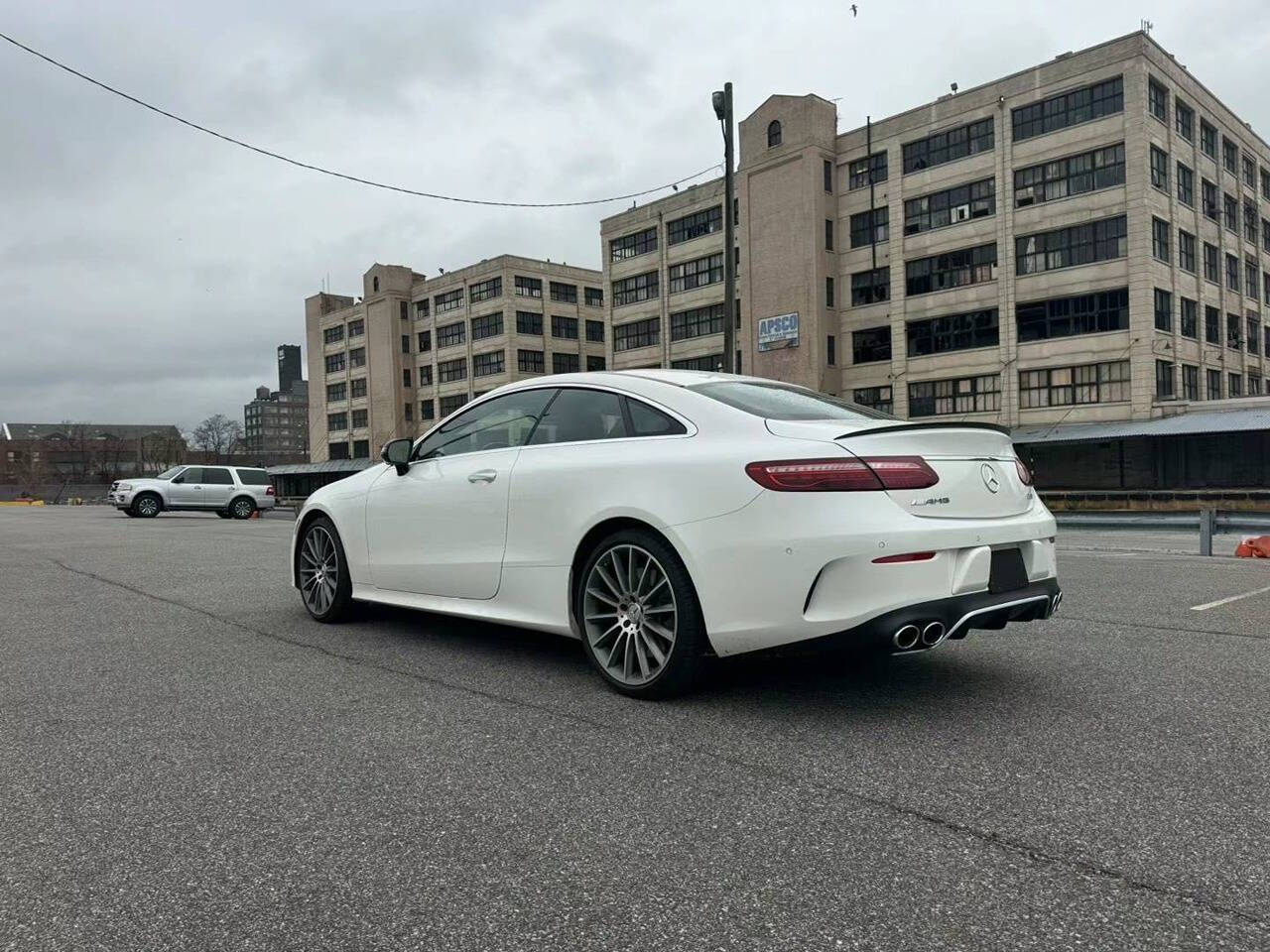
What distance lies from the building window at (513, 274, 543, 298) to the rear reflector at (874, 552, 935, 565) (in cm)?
6762

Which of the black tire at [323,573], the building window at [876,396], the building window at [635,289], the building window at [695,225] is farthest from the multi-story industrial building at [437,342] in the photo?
the black tire at [323,573]

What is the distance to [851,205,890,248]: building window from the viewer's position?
43.9 meters

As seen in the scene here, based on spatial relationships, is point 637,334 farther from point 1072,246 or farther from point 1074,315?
point 1074,315

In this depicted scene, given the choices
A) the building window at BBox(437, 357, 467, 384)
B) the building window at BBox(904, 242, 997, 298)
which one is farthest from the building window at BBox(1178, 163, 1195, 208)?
the building window at BBox(437, 357, 467, 384)

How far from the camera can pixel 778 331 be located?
45875 millimetres

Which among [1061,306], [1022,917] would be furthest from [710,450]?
[1061,306]

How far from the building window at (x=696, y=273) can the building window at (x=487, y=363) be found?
18.9 m

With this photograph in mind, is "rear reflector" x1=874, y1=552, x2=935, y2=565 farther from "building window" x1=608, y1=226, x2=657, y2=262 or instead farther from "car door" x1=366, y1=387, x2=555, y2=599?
"building window" x1=608, y1=226, x2=657, y2=262

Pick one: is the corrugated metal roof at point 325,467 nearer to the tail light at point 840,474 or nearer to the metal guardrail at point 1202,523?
the metal guardrail at point 1202,523

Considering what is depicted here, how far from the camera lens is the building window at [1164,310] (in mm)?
36438

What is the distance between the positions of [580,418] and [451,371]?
70102 millimetres

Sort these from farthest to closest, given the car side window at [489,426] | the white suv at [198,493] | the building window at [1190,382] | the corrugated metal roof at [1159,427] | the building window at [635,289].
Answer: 1. the building window at [635,289]
2. the building window at [1190,382]
3. the corrugated metal roof at [1159,427]
4. the white suv at [198,493]
5. the car side window at [489,426]

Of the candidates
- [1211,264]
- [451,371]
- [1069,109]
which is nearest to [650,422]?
[1069,109]

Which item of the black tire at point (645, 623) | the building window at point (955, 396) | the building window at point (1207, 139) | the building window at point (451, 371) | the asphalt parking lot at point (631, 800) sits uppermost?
the building window at point (1207, 139)
